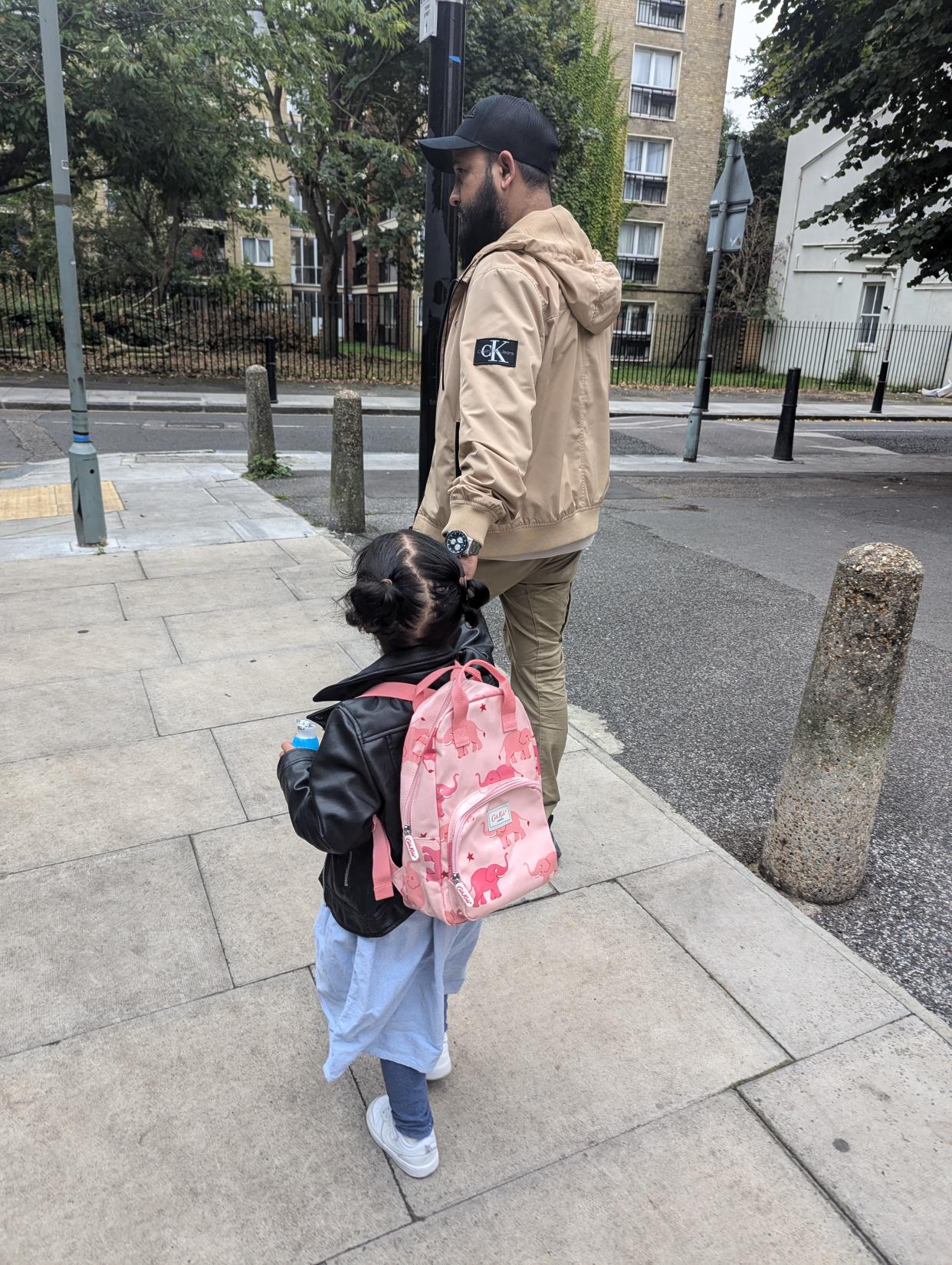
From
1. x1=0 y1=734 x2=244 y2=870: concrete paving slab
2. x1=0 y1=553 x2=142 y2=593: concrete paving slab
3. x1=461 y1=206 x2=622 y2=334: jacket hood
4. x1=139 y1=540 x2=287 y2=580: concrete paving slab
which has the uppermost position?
x1=461 y1=206 x2=622 y2=334: jacket hood

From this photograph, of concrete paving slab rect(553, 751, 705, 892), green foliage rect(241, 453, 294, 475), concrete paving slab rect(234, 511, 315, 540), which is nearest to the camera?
concrete paving slab rect(553, 751, 705, 892)

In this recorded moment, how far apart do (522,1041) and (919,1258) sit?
0.90 metres

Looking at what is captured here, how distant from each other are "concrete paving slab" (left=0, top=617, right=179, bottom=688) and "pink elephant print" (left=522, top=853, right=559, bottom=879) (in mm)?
3141

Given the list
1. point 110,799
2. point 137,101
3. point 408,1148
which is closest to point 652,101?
point 137,101

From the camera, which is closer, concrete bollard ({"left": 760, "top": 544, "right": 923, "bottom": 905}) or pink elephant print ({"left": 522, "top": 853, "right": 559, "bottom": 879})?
pink elephant print ({"left": 522, "top": 853, "right": 559, "bottom": 879})

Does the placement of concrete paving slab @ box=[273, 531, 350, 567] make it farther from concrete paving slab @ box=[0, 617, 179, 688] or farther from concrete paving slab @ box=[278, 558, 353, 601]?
concrete paving slab @ box=[0, 617, 179, 688]

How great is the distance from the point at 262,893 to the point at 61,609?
123 inches

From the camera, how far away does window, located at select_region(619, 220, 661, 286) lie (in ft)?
110

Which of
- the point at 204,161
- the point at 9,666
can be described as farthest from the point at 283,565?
the point at 204,161

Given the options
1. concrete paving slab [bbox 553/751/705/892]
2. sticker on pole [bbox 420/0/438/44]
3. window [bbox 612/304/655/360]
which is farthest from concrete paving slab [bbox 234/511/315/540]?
window [bbox 612/304/655/360]

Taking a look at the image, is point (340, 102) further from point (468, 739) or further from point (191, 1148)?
point (191, 1148)

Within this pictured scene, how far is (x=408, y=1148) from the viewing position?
1786mm

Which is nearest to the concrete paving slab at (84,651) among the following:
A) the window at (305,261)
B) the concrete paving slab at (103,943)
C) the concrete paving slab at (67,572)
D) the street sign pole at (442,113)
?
the concrete paving slab at (67,572)

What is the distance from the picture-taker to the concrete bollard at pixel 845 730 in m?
2.52
